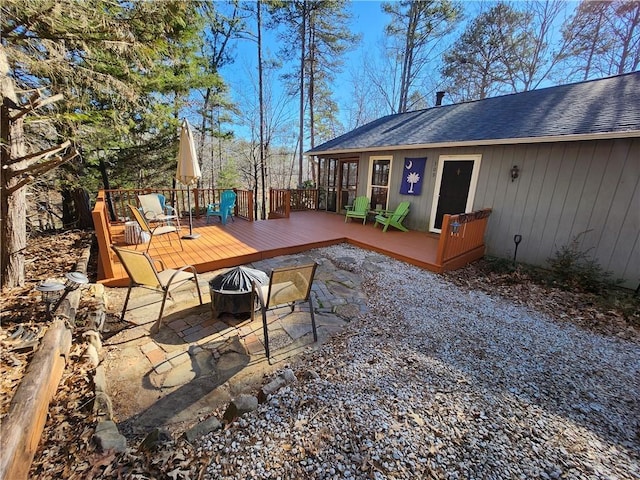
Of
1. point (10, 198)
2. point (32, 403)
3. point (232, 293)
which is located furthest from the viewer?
point (10, 198)

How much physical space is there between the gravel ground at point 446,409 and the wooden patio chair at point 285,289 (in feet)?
1.60

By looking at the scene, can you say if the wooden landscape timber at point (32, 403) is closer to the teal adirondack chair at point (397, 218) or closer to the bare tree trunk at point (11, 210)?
the bare tree trunk at point (11, 210)

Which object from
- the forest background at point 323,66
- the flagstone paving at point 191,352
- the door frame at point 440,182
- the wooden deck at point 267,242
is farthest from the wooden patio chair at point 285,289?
the forest background at point 323,66

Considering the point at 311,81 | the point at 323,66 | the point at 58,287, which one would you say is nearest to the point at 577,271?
the point at 58,287

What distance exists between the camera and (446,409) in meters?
1.79

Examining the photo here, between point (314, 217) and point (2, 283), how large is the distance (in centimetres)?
622

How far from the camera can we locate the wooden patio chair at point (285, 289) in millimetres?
2248

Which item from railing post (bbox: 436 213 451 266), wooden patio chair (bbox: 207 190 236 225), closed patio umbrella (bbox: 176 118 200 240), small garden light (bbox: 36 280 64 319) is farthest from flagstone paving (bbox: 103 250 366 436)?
wooden patio chair (bbox: 207 190 236 225)

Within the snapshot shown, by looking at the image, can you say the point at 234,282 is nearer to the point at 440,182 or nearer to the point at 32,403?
the point at 32,403

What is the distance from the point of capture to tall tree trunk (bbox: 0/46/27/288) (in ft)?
8.91

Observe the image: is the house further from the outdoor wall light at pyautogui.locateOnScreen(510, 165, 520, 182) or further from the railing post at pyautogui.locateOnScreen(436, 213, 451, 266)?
the railing post at pyautogui.locateOnScreen(436, 213, 451, 266)

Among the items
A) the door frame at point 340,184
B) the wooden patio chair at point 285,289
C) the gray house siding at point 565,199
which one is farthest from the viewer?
the door frame at point 340,184

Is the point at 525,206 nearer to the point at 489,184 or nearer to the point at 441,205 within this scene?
the point at 489,184

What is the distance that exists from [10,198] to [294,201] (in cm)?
696
